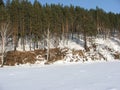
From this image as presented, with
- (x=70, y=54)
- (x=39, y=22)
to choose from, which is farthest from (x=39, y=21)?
(x=70, y=54)

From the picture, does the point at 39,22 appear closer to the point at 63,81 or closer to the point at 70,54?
the point at 70,54

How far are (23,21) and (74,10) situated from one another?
20264mm

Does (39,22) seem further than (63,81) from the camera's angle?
Yes

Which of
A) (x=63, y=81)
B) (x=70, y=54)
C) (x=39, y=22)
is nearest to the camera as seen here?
(x=63, y=81)

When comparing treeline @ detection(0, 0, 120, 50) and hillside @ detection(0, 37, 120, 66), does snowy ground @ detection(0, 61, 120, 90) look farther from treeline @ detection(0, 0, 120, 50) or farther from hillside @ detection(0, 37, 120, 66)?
treeline @ detection(0, 0, 120, 50)

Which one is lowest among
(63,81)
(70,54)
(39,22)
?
(63,81)

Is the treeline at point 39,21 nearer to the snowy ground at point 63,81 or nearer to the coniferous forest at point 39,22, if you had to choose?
the coniferous forest at point 39,22

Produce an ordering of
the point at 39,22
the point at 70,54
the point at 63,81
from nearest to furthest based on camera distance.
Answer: the point at 63,81 → the point at 70,54 → the point at 39,22

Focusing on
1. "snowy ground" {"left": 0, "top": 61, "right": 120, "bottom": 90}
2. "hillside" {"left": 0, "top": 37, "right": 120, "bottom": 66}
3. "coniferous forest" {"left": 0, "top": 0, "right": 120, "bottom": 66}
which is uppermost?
"coniferous forest" {"left": 0, "top": 0, "right": 120, "bottom": 66}

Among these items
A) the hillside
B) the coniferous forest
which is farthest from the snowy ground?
the coniferous forest

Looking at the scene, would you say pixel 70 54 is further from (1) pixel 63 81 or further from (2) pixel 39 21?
(1) pixel 63 81

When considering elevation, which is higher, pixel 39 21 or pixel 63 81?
pixel 39 21

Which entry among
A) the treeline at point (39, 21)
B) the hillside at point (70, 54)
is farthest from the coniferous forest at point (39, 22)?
the hillside at point (70, 54)

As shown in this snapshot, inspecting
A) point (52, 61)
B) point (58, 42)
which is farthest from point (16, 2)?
point (52, 61)
